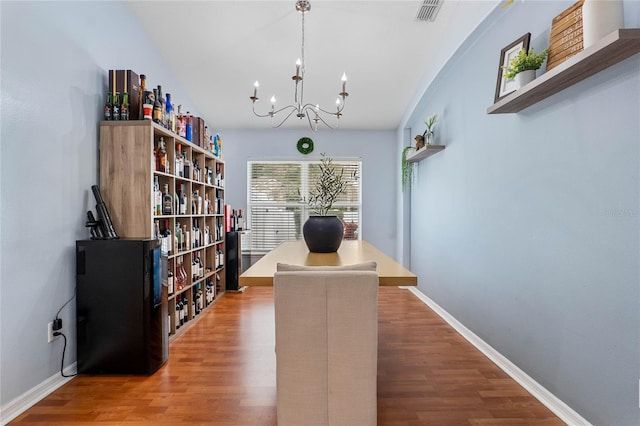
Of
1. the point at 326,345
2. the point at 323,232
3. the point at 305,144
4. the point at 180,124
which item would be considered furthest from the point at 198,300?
the point at 305,144

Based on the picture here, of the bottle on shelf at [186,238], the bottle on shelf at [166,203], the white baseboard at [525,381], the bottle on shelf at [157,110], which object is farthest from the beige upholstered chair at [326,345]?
the bottle on shelf at [186,238]

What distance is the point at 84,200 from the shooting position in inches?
96.8

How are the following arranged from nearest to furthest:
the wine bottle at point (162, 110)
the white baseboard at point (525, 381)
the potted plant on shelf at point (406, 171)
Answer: the white baseboard at point (525, 381) → the wine bottle at point (162, 110) → the potted plant on shelf at point (406, 171)

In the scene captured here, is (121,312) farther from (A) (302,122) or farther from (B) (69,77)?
(A) (302,122)

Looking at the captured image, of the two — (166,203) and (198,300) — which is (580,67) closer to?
(166,203)

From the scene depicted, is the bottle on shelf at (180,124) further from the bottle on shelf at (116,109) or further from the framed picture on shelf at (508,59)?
the framed picture on shelf at (508,59)

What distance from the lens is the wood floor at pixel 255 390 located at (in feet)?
5.98

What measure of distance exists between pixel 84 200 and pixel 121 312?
87 cm

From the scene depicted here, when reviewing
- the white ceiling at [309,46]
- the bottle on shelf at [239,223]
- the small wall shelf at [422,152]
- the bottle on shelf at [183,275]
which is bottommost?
the bottle on shelf at [183,275]

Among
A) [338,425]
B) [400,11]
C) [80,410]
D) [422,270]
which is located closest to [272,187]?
[422,270]

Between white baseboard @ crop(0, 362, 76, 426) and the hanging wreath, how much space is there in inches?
164

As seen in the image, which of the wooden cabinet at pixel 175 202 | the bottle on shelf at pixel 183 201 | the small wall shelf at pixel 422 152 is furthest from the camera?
the small wall shelf at pixel 422 152

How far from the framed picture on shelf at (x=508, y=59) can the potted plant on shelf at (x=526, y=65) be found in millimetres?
102

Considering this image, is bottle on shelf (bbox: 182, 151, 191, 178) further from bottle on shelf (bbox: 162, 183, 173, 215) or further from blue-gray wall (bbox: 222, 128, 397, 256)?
blue-gray wall (bbox: 222, 128, 397, 256)
